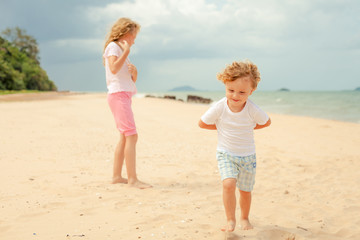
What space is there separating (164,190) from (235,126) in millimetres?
1754

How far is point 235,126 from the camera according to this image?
3162 millimetres

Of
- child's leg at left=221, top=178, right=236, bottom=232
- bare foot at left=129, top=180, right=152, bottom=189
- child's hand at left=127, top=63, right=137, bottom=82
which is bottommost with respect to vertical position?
bare foot at left=129, top=180, right=152, bottom=189

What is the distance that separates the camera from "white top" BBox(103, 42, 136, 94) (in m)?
4.51

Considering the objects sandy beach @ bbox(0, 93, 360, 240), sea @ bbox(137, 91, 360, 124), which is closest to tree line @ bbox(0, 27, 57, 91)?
sea @ bbox(137, 91, 360, 124)

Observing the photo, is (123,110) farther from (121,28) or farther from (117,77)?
(121,28)

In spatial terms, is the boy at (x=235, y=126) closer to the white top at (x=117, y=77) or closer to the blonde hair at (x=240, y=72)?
the blonde hair at (x=240, y=72)

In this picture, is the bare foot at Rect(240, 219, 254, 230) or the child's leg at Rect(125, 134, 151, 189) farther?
the child's leg at Rect(125, 134, 151, 189)

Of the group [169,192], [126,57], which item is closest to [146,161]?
[169,192]

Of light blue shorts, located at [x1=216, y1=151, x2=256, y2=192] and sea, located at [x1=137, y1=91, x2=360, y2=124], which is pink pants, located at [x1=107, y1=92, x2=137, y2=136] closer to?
light blue shorts, located at [x1=216, y1=151, x2=256, y2=192]

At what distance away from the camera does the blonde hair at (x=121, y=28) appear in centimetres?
462

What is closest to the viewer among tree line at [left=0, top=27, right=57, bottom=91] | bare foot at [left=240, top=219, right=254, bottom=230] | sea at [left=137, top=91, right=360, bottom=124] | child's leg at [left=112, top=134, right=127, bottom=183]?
bare foot at [left=240, top=219, right=254, bottom=230]

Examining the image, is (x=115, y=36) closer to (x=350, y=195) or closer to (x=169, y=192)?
(x=169, y=192)

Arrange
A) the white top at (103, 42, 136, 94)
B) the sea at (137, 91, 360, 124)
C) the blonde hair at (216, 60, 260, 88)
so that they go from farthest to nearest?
the sea at (137, 91, 360, 124), the white top at (103, 42, 136, 94), the blonde hair at (216, 60, 260, 88)

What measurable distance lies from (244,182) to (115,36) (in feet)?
8.85
